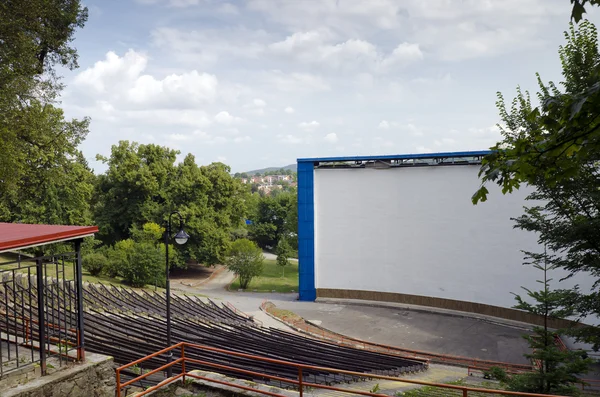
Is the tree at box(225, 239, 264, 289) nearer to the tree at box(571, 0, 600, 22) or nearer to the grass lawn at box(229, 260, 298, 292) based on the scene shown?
the grass lawn at box(229, 260, 298, 292)

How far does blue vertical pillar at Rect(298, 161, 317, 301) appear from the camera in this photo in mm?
28938

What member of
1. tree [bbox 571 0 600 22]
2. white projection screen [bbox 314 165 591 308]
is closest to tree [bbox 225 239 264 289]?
white projection screen [bbox 314 165 591 308]

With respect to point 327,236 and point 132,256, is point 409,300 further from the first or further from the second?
point 132,256

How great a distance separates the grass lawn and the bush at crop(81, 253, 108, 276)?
10408 mm

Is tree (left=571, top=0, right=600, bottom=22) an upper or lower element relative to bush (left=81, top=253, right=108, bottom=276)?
upper

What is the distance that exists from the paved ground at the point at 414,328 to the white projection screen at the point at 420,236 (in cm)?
167

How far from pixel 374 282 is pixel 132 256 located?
652 inches

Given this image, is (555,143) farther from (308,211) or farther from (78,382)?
(308,211)

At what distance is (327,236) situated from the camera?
94.7ft

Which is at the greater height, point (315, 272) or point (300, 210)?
point (300, 210)

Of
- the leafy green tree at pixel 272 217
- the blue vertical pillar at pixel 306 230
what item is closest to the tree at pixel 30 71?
the blue vertical pillar at pixel 306 230

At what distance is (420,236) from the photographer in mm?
26438

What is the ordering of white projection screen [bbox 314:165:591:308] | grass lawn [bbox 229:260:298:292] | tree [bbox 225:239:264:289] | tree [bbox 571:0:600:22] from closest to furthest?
tree [bbox 571:0:600:22] < white projection screen [bbox 314:165:591:308] < tree [bbox 225:239:264:289] < grass lawn [bbox 229:260:298:292]

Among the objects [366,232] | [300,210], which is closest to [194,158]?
[300,210]
